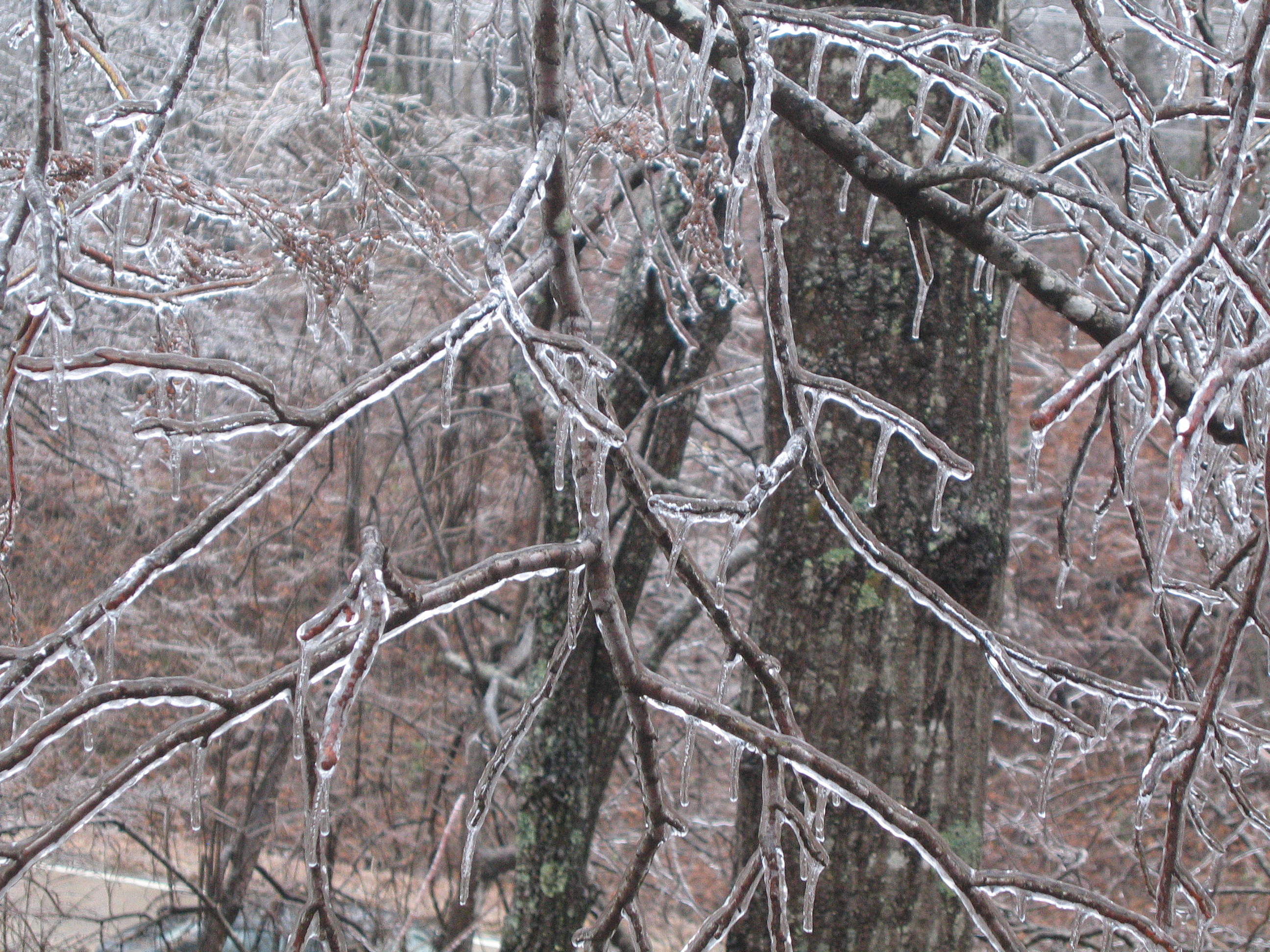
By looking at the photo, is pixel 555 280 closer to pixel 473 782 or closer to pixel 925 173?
pixel 925 173

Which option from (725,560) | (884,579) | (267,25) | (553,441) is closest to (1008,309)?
(884,579)

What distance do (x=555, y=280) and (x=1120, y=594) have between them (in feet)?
28.0

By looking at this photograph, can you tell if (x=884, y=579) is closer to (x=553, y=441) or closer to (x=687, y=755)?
(x=687, y=755)

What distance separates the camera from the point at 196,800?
1053 mm

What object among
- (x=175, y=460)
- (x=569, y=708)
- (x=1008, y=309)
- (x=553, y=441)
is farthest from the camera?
(x=553, y=441)

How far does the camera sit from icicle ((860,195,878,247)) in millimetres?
1785

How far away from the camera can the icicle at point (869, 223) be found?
5.86 ft

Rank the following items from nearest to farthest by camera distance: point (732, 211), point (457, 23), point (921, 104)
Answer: point (732, 211) → point (921, 104) → point (457, 23)

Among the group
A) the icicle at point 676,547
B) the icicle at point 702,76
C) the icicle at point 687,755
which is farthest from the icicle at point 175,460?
the icicle at point 702,76

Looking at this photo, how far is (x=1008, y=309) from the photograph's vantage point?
1.84 metres

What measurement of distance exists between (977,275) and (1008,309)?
96mm

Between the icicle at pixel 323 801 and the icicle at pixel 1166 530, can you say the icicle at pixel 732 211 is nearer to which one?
the icicle at pixel 1166 530

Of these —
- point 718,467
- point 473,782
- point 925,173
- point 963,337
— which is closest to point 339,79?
point 718,467

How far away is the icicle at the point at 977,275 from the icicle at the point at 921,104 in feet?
0.86
